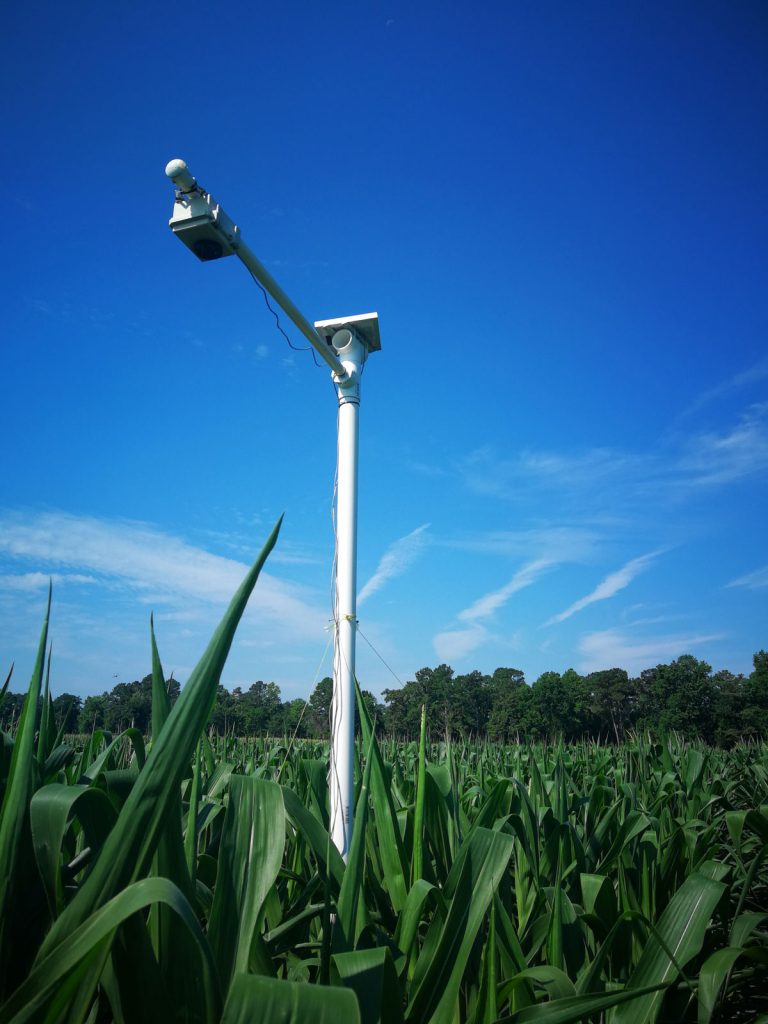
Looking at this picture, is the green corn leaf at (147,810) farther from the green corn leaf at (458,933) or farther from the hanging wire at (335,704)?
the hanging wire at (335,704)

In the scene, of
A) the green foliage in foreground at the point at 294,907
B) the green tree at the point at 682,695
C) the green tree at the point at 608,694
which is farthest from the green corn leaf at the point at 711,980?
the green tree at the point at 608,694

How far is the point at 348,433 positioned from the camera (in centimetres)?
351

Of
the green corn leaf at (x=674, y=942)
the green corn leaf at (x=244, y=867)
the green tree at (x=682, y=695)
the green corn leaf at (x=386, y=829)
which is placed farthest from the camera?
the green tree at (x=682, y=695)

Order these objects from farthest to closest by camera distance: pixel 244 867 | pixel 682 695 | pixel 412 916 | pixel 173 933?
pixel 682 695 < pixel 412 916 < pixel 244 867 < pixel 173 933

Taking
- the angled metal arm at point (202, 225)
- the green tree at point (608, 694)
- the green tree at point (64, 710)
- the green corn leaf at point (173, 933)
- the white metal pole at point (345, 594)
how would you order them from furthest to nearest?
the green tree at point (608, 694) → the white metal pole at point (345, 594) → the angled metal arm at point (202, 225) → the green tree at point (64, 710) → the green corn leaf at point (173, 933)

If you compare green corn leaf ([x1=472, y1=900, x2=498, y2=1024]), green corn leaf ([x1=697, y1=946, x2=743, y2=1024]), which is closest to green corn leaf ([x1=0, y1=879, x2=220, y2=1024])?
green corn leaf ([x1=472, y1=900, x2=498, y2=1024])

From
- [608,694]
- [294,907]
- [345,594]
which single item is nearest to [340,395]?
[345,594]

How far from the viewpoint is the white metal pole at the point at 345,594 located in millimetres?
2830

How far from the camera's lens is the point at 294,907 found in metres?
1.82

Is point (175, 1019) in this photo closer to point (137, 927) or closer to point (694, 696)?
point (137, 927)

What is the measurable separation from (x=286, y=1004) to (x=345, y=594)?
261 centimetres

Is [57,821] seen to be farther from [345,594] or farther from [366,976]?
[345,594]

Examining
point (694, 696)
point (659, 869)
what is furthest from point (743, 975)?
point (694, 696)

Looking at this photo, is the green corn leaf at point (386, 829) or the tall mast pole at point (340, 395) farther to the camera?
the tall mast pole at point (340, 395)
